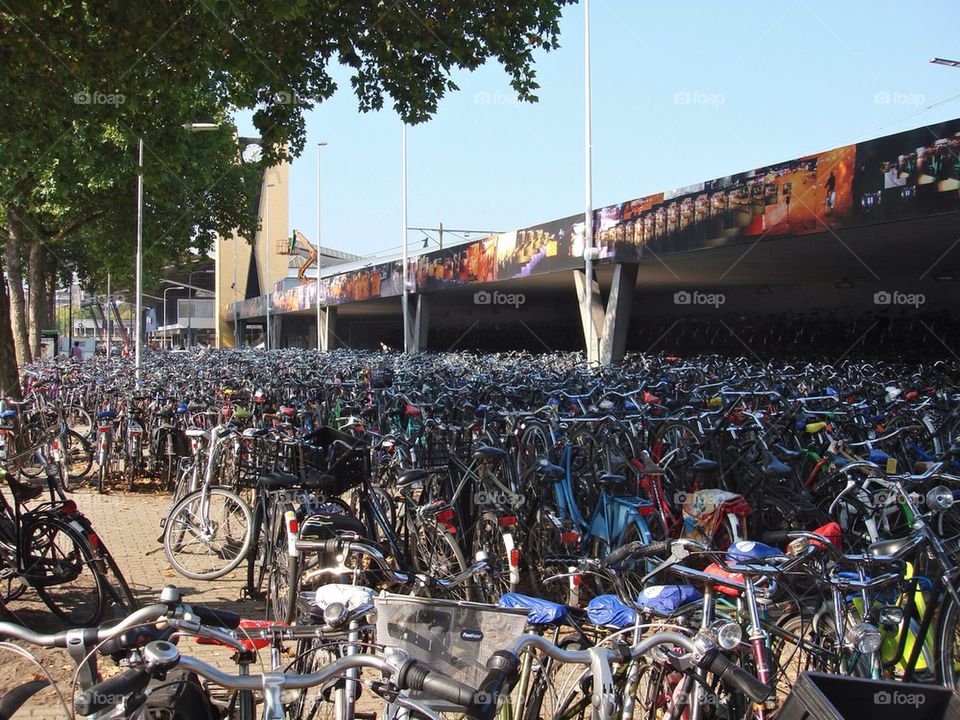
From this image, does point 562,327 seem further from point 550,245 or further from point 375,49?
point 375,49

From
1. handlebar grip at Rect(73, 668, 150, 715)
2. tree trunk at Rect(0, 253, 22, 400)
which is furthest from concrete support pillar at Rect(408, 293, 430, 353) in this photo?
handlebar grip at Rect(73, 668, 150, 715)

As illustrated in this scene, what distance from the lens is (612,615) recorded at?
2.93 metres

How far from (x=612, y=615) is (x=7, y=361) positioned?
10.5 meters

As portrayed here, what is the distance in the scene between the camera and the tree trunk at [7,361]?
11.1 meters

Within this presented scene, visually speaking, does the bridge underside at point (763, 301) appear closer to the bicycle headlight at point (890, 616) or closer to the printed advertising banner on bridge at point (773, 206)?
the printed advertising banner on bridge at point (773, 206)

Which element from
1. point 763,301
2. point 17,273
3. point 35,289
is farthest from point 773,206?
point 35,289

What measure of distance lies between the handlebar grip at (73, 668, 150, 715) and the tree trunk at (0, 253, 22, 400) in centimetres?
1026

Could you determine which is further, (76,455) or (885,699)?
(76,455)

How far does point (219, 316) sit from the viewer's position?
7044 cm

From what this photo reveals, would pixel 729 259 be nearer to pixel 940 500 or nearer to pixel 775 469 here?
pixel 775 469

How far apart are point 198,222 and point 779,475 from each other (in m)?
24.1

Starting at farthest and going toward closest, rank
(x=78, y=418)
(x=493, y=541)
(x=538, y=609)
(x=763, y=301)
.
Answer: (x=763, y=301)
(x=78, y=418)
(x=493, y=541)
(x=538, y=609)

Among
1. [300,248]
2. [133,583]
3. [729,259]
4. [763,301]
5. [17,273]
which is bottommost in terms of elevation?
[133,583]

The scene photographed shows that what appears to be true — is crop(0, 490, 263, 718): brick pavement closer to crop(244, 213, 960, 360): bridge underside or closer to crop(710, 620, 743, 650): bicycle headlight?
crop(710, 620, 743, 650): bicycle headlight
